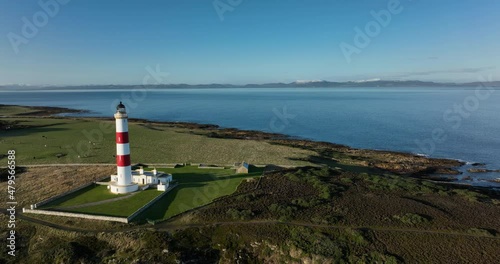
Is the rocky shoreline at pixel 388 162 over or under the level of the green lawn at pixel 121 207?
under

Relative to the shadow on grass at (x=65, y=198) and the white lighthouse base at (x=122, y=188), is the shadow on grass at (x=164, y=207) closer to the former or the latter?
the white lighthouse base at (x=122, y=188)

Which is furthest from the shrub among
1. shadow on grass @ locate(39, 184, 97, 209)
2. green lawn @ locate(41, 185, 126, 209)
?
shadow on grass @ locate(39, 184, 97, 209)

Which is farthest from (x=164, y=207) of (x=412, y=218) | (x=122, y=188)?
(x=412, y=218)

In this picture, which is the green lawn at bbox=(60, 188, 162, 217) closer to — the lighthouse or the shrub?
the lighthouse

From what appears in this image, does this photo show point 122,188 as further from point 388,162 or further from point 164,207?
point 388,162

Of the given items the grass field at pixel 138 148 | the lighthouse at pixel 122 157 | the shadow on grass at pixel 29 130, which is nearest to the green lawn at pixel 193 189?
the lighthouse at pixel 122 157

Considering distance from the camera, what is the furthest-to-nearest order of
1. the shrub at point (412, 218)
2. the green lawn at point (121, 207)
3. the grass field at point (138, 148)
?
the grass field at point (138, 148) < the green lawn at point (121, 207) < the shrub at point (412, 218)
